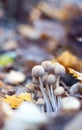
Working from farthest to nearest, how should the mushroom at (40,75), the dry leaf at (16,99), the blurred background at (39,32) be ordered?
the blurred background at (39,32)
the dry leaf at (16,99)
the mushroom at (40,75)

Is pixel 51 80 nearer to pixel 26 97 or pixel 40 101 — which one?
pixel 40 101

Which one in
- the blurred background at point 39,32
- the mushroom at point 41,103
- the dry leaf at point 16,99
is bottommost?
the mushroom at point 41,103

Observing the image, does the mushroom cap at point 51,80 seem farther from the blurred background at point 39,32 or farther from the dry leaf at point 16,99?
the blurred background at point 39,32

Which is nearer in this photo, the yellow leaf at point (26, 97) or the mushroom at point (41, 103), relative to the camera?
the mushroom at point (41, 103)

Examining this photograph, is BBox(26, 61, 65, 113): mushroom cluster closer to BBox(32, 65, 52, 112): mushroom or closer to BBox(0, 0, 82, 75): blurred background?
BBox(32, 65, 52, 112): mushroom

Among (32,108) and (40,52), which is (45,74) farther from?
(40,52)

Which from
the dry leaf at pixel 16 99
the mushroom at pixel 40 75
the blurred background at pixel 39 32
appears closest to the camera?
the mushroom at pixel 40 75

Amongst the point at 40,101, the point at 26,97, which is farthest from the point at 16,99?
the point at 40,101

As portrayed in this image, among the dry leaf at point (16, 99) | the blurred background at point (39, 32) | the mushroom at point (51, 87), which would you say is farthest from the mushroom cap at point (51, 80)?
the blurred background at point (39, 32)

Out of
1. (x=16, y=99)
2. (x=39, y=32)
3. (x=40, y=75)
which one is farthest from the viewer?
(x=39, y=32)
